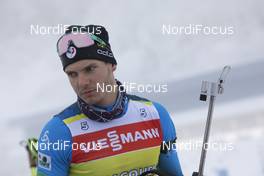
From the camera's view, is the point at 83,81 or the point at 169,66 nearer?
the point at 83,81

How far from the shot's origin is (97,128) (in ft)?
8.89

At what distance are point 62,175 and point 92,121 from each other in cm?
34

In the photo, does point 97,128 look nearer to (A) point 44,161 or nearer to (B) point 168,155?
(A) point 44,161

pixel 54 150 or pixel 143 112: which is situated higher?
pixel 143 112

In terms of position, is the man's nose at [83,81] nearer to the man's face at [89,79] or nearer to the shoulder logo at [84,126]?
the man's face at [89,79]

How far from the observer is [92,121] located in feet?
8.94

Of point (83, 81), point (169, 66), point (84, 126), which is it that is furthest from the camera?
point (169, 66)

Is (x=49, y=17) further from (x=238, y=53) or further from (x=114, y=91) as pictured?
(x=114, y=91)

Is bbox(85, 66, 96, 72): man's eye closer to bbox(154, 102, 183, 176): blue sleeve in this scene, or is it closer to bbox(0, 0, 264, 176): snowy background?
bbox(154, 102, 183, 176): blue sleeve

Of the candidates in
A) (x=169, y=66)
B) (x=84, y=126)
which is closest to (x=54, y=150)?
(x=84, y=126)

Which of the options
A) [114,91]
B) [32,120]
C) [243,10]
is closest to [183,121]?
[243,10]

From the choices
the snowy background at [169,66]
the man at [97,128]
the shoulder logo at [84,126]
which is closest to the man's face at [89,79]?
the man at [97,128]

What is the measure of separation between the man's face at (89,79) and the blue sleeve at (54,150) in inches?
8.4

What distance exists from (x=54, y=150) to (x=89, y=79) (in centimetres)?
40
